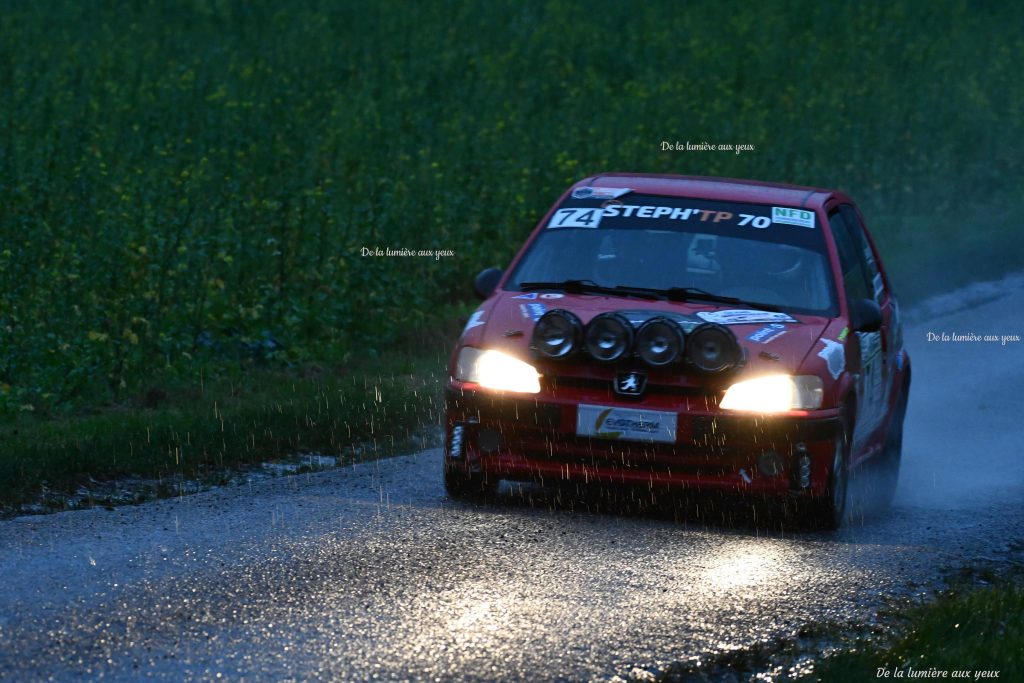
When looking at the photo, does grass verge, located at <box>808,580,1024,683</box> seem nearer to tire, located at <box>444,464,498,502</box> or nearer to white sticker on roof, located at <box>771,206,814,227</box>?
tire, located at <box>444,464,498,502</box>

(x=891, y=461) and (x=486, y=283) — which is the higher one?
(x=486, y=283)

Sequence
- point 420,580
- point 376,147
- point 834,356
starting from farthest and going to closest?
point 376,147 → point 834,356 → point 420,580

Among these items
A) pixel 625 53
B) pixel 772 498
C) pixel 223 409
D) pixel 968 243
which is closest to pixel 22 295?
pixel 223 409

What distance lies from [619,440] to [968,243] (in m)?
16.4

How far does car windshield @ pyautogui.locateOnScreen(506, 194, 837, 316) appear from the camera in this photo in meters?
9.49

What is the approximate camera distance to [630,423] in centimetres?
852

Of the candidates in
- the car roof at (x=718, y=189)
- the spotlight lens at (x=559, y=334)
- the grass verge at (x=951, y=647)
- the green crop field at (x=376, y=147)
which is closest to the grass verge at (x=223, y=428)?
the green crop field at (x=376, y=147)

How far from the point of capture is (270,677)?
5754 mm

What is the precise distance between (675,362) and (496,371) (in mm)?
908

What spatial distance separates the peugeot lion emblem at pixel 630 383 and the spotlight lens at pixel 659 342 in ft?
0.28

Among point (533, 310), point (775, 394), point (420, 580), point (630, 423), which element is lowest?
point (420, 580)

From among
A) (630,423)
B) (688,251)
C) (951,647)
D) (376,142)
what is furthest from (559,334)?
(376,142)

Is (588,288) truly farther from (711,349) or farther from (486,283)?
(711,349)

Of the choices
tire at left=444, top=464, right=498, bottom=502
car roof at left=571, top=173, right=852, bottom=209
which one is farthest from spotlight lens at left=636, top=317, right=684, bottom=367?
car roof at left=571, top=173, right=852, bottom=209
